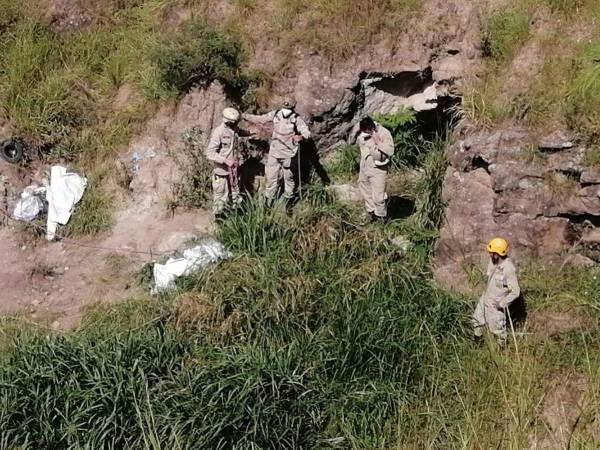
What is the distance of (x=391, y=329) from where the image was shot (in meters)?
7.81

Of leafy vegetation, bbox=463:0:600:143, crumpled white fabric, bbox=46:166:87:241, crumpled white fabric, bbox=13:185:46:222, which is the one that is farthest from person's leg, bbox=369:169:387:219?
crumpled white fabric, bbox=13:185:46:222

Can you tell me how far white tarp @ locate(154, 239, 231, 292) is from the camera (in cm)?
869

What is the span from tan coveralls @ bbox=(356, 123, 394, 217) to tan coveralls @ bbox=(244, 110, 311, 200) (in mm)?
706

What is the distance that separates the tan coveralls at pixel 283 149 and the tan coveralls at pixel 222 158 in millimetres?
372

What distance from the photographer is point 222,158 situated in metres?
9.16

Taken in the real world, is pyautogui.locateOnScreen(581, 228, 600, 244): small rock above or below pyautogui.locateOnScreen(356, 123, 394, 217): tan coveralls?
below

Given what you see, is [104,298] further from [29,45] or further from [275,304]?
[29,45]

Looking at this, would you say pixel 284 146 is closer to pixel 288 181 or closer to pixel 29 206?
pixel 288 181

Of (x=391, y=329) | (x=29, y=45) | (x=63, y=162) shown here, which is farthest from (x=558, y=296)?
(x=29, y=45)

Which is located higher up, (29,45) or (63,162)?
(29,45)

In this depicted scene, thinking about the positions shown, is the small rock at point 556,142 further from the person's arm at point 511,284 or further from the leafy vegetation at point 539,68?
the person's arm at point 511,284

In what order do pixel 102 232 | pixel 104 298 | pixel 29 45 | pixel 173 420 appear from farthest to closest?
1. pixel 29 45
2. pixel 102 232
3. pixel 104 298
4. pixel 173 420

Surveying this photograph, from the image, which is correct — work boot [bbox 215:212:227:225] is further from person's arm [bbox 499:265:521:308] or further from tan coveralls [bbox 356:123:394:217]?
person's arm [bbox 499:265:521:308]

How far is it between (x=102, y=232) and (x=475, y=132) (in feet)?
13.6
